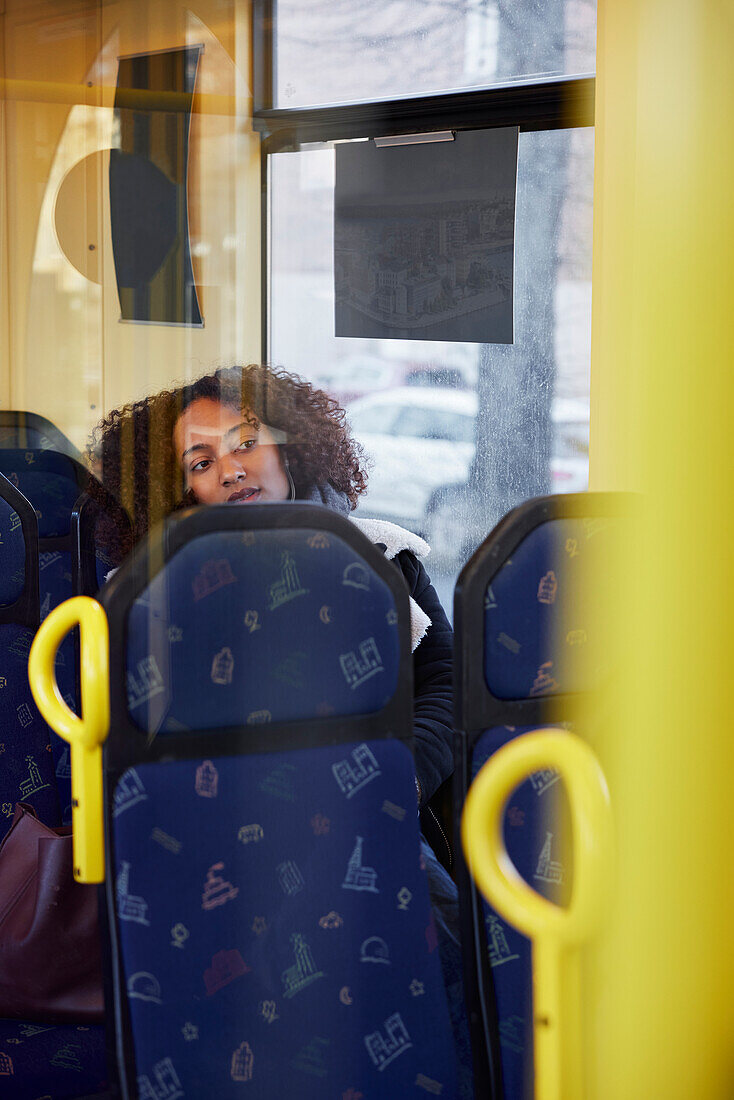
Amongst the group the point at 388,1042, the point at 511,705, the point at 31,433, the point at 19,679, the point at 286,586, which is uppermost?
the point at 31,433

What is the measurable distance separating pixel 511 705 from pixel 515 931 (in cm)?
21

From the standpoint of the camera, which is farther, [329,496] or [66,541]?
[66,541]

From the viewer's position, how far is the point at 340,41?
1.47 meters

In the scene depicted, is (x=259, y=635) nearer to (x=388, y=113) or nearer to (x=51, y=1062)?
(x=51, y=1062)

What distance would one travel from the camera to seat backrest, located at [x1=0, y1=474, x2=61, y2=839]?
1.42 m

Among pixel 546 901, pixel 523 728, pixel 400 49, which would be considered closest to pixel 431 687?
pixel 523 728

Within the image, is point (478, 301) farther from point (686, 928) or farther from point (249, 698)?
point (686, 928)

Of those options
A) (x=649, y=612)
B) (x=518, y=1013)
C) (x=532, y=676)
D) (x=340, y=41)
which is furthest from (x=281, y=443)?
(x=649, y=612)

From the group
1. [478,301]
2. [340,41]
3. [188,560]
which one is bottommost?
[188,560]

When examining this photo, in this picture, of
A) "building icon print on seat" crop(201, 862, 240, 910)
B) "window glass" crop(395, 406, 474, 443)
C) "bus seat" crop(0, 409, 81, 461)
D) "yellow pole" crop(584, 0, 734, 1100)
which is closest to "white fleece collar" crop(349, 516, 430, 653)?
"window glass" crop(395, 406, 474, 443)

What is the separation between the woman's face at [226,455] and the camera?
1.50m

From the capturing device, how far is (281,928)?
0.91 m

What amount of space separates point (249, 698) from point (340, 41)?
1053mm

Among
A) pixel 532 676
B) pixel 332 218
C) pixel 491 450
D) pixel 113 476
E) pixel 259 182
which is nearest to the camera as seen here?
pixel 532 676
